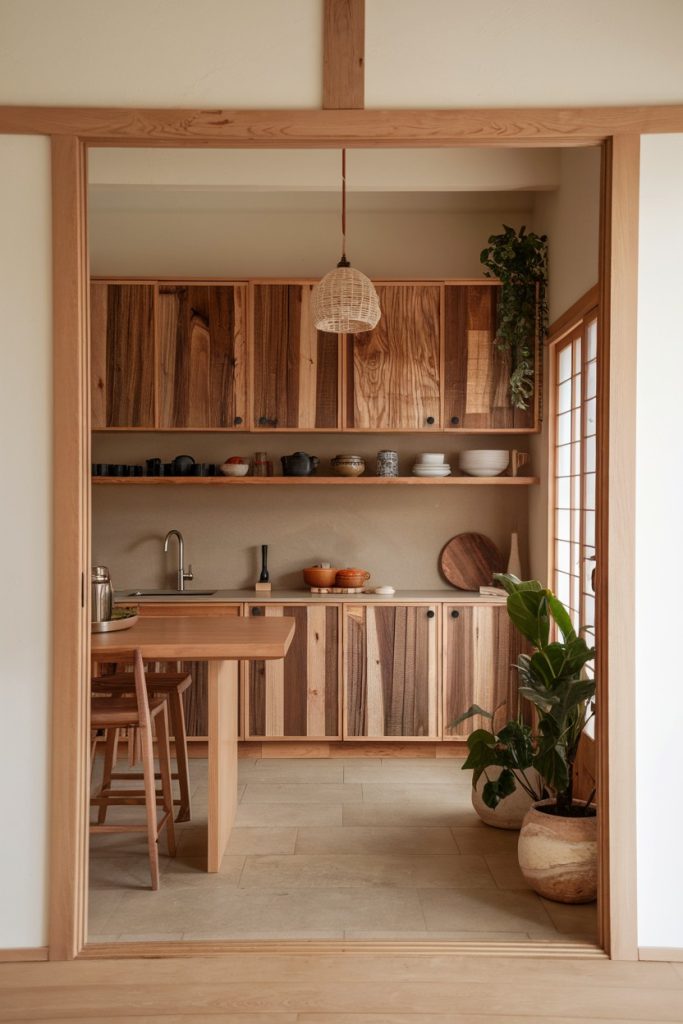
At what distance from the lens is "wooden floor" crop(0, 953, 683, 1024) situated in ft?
7.68

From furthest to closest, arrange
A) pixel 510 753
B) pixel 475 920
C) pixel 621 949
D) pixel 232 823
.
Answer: pixel 232 823 < pixel 510 753 < pixel 475 920 < pixel 621 949

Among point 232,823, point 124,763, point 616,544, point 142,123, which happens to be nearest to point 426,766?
point 232,823

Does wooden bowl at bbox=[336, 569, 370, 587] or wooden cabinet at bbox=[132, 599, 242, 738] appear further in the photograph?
wooden bowl at bbox=[336, 569, 370, 587]

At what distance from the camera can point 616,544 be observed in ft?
8.75

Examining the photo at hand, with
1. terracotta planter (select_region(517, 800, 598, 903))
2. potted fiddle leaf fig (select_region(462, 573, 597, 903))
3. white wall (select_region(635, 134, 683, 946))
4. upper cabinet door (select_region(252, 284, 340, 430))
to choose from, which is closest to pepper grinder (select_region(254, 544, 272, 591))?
upper cabinet door (select_region(252, 284, 340, 430))

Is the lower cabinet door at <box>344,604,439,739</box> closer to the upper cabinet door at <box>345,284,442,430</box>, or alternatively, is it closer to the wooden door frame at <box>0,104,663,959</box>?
the upper cabinet door at <box>345,284,442,430</box>

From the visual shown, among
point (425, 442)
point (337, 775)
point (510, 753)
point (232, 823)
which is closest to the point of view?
point (510, 753)

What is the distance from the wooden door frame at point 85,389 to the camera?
2.61m

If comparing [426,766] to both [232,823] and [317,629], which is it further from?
[232,823]

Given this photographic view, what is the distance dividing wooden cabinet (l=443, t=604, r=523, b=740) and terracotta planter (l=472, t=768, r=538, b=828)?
984 mm

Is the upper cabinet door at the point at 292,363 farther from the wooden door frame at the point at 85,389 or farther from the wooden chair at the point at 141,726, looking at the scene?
the wooden door frame at the point at 85,389

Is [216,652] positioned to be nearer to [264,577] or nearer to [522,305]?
[264,577]

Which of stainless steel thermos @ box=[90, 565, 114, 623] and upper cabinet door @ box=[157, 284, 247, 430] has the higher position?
upper cabinet door @ box=[157, 284, 247, 430]

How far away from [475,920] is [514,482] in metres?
2.59
